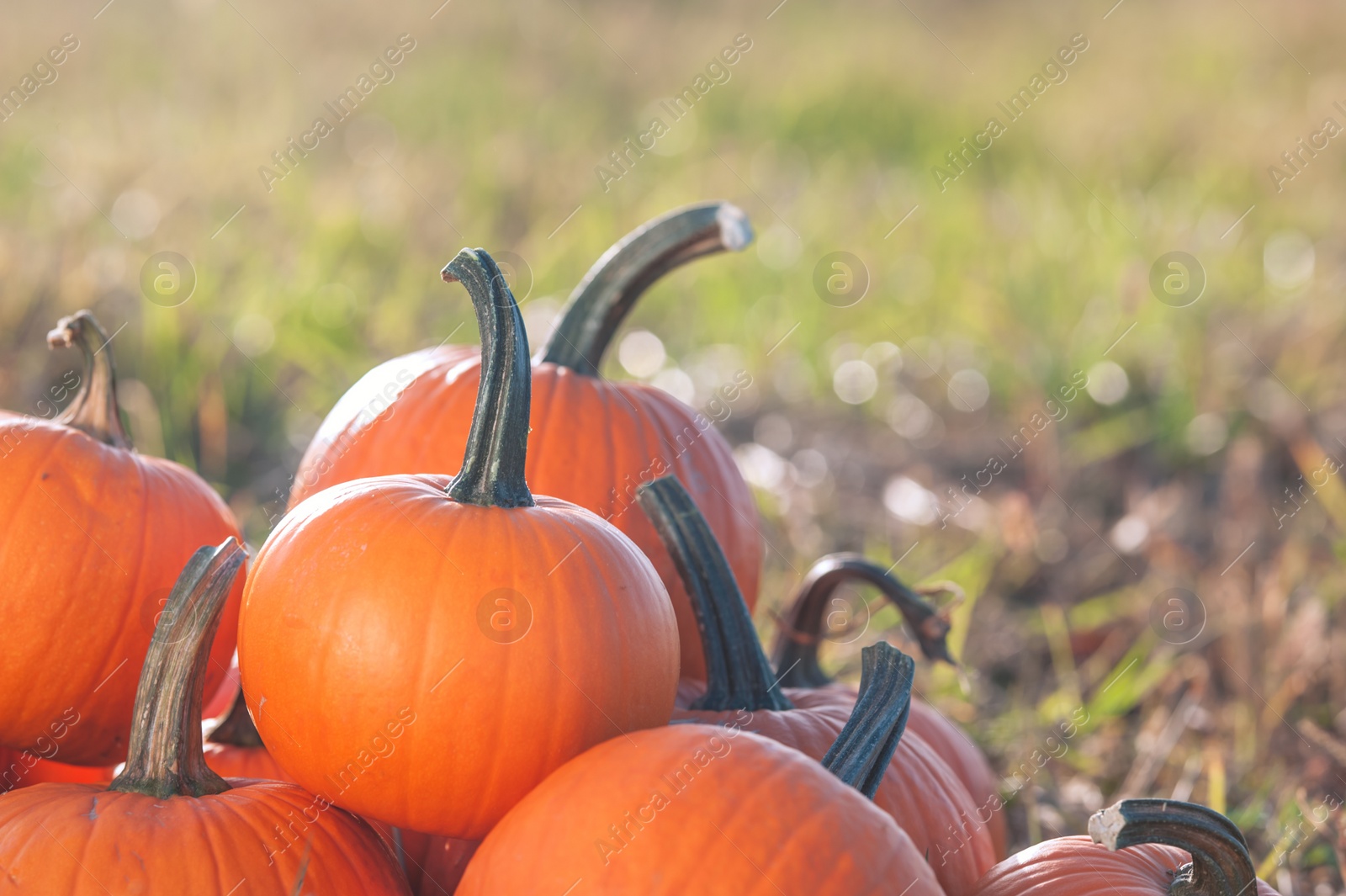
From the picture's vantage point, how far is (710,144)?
23.8ft

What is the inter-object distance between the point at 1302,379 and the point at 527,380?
398 cm

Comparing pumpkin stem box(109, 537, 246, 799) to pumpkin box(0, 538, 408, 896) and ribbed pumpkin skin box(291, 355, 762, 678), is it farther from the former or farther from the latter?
ribbed pumpkin skin box(291, 355, 762, 678)

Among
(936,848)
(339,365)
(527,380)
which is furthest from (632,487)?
(339,365)

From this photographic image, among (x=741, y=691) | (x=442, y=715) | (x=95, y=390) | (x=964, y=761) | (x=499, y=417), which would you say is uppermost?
(x=95, y=390)

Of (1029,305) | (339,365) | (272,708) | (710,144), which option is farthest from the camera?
(710,144)

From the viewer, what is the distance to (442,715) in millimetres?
1177

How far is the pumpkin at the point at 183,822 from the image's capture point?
1124 millimetres

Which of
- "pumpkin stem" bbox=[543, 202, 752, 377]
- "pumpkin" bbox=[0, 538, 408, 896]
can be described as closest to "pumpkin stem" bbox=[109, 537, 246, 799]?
"pumpkin" bbox=[0, 538, 408, 896]

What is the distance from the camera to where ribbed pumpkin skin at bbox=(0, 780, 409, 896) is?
44.0 inches

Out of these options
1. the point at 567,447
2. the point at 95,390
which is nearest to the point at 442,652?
the point at 567,447

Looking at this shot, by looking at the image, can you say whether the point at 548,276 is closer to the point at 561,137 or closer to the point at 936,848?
the point at 561,137

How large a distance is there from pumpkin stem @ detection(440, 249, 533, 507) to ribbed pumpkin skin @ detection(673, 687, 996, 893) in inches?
15.0

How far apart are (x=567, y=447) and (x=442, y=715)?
0.63m

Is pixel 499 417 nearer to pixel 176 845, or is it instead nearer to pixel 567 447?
pixel 567 447
